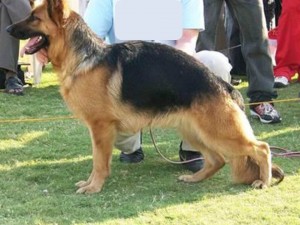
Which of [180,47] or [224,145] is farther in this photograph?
[180,47]

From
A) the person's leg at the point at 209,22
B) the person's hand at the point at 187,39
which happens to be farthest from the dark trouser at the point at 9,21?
the person's hand at the point at 187,39

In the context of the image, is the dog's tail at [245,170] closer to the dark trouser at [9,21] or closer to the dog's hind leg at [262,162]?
the dog's hind leg at [262,162]

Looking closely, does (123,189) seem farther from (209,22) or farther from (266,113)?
(209,22)

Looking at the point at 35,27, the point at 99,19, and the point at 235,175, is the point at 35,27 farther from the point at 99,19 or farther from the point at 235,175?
the point at 235,175

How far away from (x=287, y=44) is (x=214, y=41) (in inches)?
69.9

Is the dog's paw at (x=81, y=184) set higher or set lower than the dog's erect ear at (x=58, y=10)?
lower

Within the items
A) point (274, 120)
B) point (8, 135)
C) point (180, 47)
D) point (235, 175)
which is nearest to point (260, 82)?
point (274, 120)

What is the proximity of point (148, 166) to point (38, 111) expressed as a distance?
7.09 feet

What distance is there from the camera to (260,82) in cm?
580

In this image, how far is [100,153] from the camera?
3912 mm

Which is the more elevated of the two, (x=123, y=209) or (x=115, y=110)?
(x=115, y=110)

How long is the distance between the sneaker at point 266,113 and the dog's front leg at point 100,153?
7.30ft

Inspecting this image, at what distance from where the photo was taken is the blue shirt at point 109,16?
14.5 feet

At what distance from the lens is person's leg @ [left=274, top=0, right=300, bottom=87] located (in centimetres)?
738
